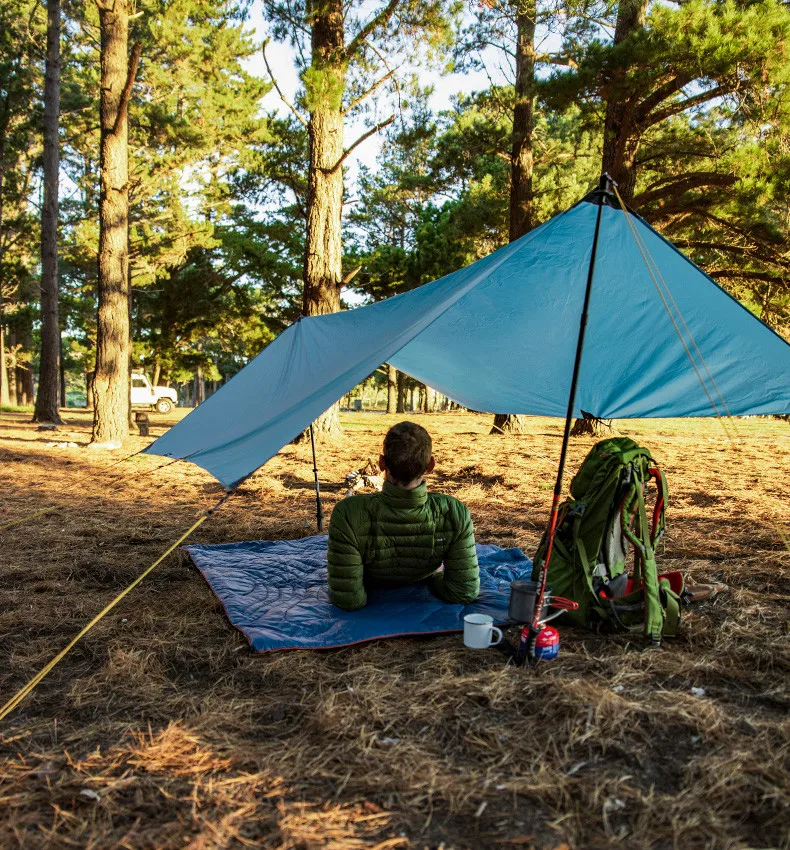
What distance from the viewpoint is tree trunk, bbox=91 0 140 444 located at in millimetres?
8289

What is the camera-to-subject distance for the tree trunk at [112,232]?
8.29 meters

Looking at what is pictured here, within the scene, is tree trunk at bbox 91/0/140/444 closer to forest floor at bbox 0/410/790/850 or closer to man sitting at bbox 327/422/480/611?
forest floor at bbox 0/410/790/850

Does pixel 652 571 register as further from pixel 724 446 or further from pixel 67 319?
pixel 67 319

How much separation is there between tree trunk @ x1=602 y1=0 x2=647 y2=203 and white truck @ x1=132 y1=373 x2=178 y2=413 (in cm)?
1741

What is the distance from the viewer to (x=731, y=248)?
8.58m

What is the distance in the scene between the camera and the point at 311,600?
3.13 metres

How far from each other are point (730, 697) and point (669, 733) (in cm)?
38

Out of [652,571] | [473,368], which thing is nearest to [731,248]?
[473,368]

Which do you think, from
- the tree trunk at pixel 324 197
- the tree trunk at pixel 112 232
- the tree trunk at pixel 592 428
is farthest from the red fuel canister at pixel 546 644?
the tree trunk at pixel 592 428

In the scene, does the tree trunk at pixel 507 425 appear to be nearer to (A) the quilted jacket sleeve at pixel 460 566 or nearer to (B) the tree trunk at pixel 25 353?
(A) the quilted jacket sleeve at pixel 460 566

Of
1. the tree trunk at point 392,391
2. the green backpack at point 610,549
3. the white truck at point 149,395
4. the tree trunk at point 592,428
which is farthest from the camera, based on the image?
Answer: the tree trunk at point 392,391

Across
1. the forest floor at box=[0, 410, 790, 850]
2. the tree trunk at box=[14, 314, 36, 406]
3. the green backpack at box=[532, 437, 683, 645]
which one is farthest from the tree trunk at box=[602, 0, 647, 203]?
the tree trunk at box=[14, 314, 36, 406]

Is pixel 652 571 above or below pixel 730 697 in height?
above

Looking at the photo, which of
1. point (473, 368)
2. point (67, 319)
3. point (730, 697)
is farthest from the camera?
point (67, 319)
